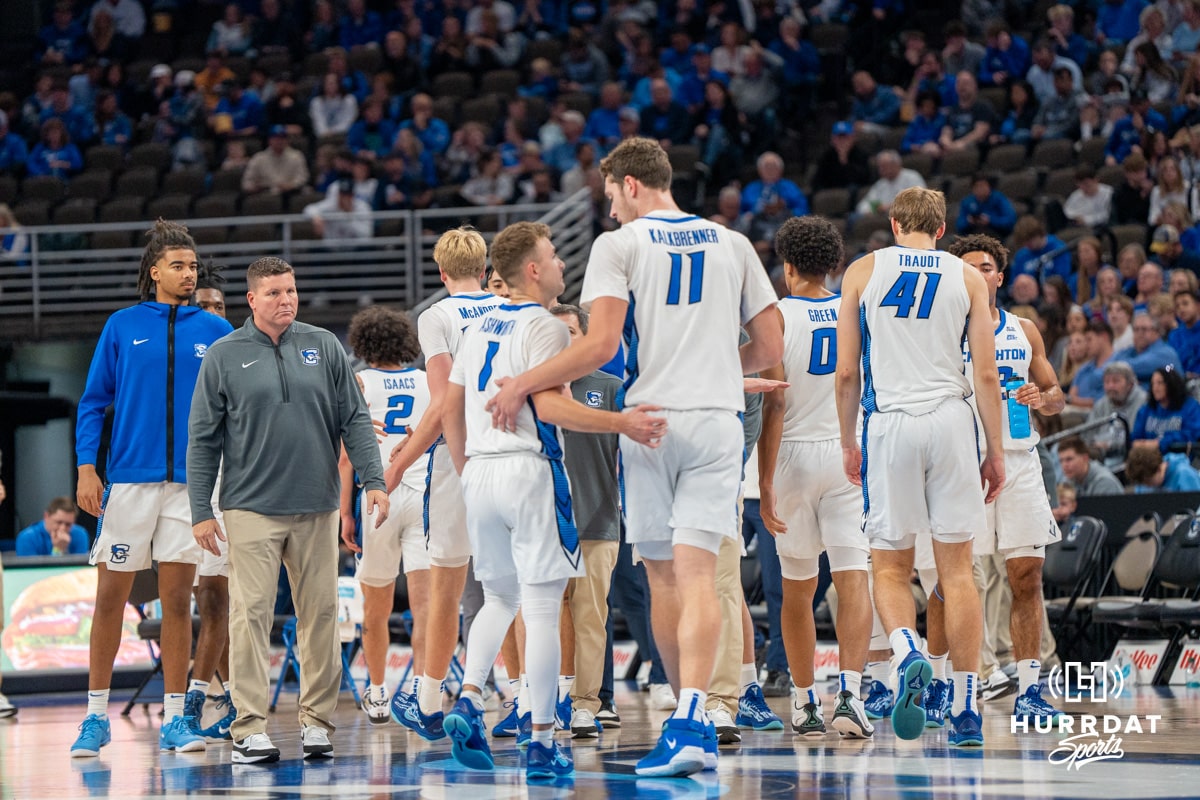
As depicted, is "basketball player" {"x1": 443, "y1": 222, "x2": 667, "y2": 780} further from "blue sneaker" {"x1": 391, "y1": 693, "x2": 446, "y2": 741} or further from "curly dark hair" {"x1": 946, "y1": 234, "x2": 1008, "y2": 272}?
"curly dark hair" {"x1": 946, "y1": 234, "x2": 1008, "y2": 272}

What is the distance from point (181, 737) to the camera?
7047 mm

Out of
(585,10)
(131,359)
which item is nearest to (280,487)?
(131,359)

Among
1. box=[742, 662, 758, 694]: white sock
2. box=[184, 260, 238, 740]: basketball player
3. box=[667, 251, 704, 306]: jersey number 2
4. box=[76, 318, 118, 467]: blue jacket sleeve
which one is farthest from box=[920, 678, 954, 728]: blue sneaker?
box=[76, 318, 118, 467]: blue jacket sleeve

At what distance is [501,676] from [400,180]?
7777mm

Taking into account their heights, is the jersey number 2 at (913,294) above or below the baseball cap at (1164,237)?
below

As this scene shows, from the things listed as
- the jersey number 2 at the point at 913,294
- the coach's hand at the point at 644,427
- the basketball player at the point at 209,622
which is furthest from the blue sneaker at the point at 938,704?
the basketball player at the point at 209,622

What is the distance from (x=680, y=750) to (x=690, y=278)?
1641 mm

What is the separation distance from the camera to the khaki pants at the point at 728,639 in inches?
257

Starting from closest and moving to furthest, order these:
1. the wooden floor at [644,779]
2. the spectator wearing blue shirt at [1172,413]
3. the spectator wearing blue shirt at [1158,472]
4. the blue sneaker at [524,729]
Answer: the wooden floor at [644,779] < the blue sneaker at [524,729] < the spectator wearing blue shirt at [1158,472] < the spectator wearing blue shirt at [1172,413]

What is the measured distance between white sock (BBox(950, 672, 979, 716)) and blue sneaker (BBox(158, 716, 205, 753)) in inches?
131

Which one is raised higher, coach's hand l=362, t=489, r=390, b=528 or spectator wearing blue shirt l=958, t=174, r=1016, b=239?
spectator wearing blue shirt l=958, t=174, r=1016, b=239

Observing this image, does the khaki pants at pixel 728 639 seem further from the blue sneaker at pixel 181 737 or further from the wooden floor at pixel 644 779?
the blue sneaker at pixel 181 737

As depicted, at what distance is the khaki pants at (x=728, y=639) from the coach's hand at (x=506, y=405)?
4.28 feet

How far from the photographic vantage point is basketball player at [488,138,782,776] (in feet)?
17.8
